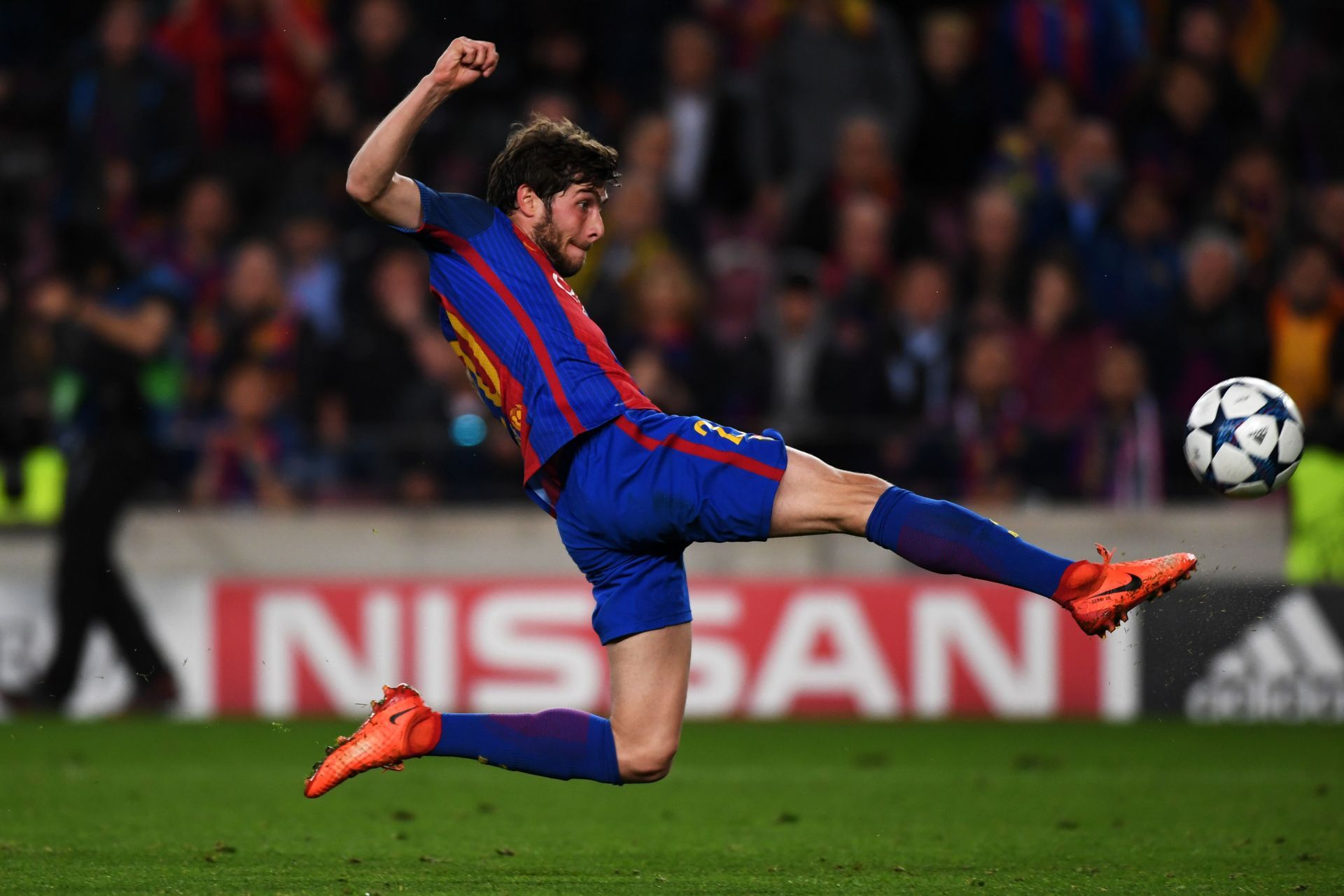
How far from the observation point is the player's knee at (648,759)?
16.1ft

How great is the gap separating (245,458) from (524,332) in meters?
5.94

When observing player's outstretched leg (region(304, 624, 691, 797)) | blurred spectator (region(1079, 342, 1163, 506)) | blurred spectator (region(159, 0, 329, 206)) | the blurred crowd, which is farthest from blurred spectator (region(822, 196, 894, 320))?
player's outstretched leg (region(304, 624, 691, 797))

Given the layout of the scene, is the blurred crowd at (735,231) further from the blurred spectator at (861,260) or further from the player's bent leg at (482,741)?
the player's bent leg at (482,741)

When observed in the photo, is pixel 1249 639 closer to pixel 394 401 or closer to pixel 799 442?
pixel 799 442

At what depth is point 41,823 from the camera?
20.2 feet

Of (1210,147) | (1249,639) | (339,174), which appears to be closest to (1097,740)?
(1249,639)

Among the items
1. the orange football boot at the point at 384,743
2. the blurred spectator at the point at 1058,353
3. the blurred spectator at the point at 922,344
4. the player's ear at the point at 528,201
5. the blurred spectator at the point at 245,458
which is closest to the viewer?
the orange football boot at the point at 384,743

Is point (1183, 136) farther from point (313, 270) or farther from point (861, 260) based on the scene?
point (313, 270)

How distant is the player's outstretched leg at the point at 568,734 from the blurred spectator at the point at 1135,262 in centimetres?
623

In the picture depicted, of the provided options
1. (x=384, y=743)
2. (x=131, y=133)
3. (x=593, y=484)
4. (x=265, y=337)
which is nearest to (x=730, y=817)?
(x=384, y=743)

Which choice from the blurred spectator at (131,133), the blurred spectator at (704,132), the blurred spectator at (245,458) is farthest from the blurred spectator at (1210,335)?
the blurred spectator at (131,133)

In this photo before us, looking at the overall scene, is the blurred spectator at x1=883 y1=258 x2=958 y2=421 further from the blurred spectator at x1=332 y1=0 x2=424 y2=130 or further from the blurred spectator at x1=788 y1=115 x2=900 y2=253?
the blurred spectator at x1=332 y1=0 x2=424 y2=130

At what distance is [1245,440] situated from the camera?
5.07m

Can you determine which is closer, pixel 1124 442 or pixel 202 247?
pixel 1124 442
